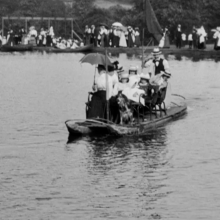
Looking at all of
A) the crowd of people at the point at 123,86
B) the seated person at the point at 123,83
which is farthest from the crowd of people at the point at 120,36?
the seated person at the point at 123,83

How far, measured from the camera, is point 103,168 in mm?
16500

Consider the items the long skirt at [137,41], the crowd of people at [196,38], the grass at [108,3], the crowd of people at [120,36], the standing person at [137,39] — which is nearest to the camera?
the crowd of people at [196,38]

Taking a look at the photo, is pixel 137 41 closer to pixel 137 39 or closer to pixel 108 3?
pixel 137 39

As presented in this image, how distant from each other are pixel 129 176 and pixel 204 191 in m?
1.50

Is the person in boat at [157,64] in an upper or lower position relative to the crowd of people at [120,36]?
upper

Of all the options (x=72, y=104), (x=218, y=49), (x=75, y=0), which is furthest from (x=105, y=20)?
(x=72, y=104)

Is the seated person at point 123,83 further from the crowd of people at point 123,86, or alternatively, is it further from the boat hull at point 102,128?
the boat hull at point 102,128

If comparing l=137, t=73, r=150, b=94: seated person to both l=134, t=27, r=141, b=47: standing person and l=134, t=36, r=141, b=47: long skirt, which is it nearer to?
l=134, t=27, r=141, b=47: standing person

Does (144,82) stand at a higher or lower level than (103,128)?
higher

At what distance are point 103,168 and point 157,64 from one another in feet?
22.0

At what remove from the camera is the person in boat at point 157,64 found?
22.7 m

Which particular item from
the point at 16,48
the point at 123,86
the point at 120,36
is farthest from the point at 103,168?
the point at 16,48

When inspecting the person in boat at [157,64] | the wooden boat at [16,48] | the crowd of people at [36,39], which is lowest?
the wooden boat at [16,48]

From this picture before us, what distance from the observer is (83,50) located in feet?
188
